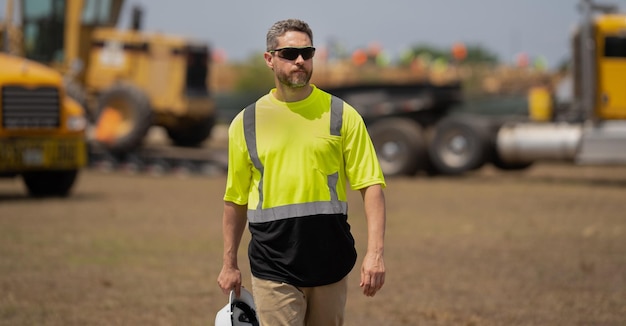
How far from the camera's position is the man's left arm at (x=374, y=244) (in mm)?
4609

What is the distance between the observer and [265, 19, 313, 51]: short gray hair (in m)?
4.67

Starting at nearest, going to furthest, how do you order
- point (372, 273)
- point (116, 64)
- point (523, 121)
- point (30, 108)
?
point (372, 273), point (30, 108), point (523, 121), point (116, 64)

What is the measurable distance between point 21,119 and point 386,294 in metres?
8.63

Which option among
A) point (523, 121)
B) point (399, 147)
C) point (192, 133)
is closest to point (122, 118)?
point (192, 133)

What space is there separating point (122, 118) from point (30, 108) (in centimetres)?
697

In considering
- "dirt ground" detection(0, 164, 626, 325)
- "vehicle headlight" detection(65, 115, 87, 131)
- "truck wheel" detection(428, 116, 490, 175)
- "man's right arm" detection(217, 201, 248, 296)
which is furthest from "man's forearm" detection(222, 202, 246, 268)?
"truck wheel" detection(428, 116, 490, 175)

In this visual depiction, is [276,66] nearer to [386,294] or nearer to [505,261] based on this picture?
[386,294]

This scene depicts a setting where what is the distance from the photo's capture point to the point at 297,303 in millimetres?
4703

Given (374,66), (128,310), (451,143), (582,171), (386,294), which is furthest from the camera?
(374,66)

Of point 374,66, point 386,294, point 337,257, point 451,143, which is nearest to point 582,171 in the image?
point 451,143

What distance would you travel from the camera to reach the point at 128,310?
842cm

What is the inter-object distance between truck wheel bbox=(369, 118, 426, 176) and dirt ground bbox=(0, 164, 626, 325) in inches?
128

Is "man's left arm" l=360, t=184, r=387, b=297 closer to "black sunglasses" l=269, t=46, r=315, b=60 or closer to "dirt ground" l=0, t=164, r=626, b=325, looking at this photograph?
"black sunglasses" l=269, t=46, r=315, b=60

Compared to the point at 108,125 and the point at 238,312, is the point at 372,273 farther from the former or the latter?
the point at 108,125
